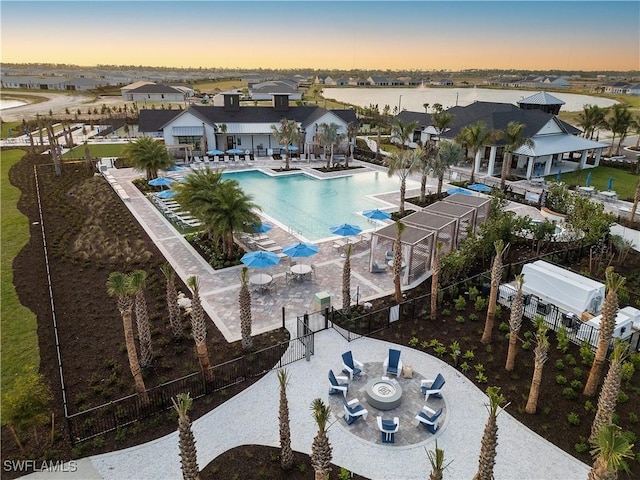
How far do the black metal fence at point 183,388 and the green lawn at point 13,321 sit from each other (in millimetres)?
3995

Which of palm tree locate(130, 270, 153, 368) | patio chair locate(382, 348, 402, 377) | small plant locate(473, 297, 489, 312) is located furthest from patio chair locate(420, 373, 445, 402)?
palm tree locate(130, 270, 153, 368)

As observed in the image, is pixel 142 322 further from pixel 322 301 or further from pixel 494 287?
pixel 494 287

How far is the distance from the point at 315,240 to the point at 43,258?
1602 cm

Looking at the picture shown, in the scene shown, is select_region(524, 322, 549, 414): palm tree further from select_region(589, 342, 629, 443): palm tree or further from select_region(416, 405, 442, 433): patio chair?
select_region(416, 405, 442, 433): patio chair

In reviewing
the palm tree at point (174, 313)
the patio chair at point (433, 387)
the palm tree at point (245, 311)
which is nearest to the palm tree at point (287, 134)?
the palm tree at point (174, 313)

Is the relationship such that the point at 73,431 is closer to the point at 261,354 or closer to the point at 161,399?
the point at 161,399

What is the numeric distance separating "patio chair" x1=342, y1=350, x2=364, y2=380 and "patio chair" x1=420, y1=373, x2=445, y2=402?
7.65ft

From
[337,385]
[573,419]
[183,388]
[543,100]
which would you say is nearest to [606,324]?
[573,419]

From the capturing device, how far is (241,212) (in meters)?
24.0

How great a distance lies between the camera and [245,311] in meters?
15.9

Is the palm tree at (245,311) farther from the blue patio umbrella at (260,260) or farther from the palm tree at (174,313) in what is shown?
the blue patio umbrella at (260,260)

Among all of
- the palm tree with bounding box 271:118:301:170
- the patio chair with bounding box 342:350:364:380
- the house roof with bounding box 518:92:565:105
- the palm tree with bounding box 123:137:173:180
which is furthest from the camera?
the house roof with bounding box 518:92:565:105

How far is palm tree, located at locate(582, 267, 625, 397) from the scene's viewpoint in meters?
12.8

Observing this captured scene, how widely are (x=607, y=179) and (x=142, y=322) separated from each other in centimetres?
4683
